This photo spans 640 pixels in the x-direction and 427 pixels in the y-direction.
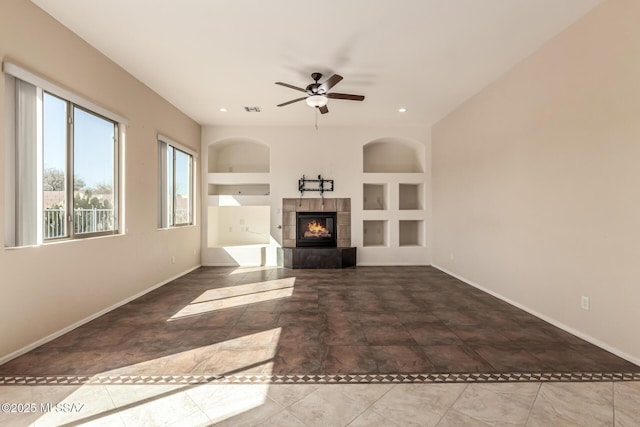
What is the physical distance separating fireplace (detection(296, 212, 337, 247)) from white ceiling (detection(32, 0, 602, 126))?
8.85 ft

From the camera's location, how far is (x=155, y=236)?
15.2ft

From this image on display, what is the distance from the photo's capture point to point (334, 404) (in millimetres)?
1883

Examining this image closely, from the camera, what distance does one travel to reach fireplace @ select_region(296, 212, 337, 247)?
21.7 ft

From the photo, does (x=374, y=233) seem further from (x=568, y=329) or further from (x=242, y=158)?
(x=568, y=329)

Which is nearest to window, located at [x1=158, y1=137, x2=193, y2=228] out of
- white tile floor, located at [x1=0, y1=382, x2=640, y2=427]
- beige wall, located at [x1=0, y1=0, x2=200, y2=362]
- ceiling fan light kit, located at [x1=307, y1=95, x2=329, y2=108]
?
beige wall, located at [x1=0, y1=0, x2=200, y2=362]

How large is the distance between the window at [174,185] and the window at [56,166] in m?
1.01

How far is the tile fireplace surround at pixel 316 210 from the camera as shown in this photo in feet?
21.5

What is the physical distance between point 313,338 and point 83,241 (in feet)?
8.89

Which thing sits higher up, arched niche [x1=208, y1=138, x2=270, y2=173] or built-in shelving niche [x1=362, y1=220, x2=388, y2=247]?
arched niche [x1=208, y1=138, x2=270, y2=173]

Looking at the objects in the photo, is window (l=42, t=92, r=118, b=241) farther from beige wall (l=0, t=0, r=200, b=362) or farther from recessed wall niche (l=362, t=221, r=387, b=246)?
recessed wall niche (l=362, t=221, r=387, b=246)

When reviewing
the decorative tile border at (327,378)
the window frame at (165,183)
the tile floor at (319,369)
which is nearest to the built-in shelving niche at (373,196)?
the tile floor at (319,369)

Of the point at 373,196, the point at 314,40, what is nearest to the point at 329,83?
the point at 314,40

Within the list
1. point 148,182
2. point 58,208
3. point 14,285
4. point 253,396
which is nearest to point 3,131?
point 58,208

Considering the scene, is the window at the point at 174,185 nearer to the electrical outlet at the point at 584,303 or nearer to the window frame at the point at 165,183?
the window frame at the point at 165,183
